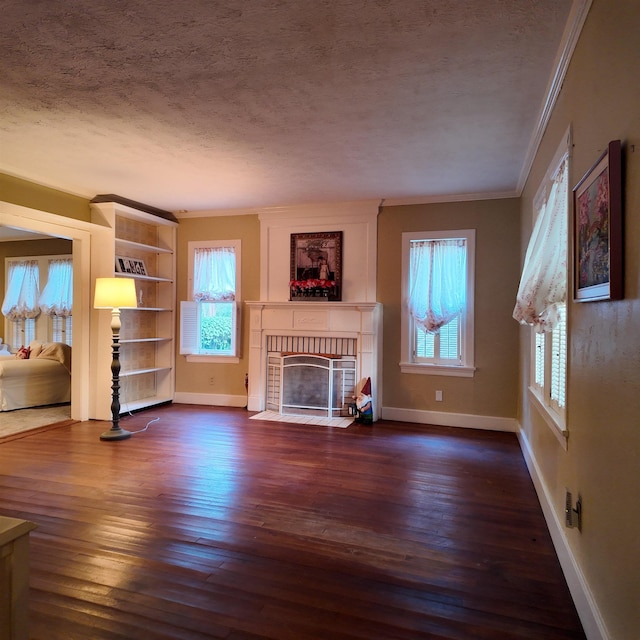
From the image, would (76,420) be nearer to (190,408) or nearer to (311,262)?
(190,408)

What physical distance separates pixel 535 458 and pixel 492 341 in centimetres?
189

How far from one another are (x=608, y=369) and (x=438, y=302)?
11.8ft

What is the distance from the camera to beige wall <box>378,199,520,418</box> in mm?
4949

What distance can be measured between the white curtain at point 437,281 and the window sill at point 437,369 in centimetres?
43

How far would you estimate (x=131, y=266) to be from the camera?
18.6ft

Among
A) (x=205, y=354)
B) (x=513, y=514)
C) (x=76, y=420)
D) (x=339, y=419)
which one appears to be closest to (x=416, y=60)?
(x=513, y=514)

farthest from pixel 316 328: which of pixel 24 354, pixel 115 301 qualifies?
pixel 24 354

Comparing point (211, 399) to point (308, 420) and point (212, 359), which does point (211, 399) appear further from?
point (308, 420)

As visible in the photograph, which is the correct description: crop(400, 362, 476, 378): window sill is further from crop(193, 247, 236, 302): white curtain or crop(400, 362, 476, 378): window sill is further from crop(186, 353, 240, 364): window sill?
crop(193, 247, 236, 302): white curtain

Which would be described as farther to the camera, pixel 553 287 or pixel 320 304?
pixel 320 304

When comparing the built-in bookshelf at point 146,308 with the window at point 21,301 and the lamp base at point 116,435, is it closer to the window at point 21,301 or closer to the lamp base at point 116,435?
the lamp base at point 116,435

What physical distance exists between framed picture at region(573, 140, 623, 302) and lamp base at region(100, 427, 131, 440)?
4.22 meters

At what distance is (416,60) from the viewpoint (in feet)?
7.93

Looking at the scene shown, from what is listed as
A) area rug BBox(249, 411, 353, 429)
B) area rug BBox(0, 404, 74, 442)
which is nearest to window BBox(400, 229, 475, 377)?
area rug BBox(249, 411, 353, 429)
